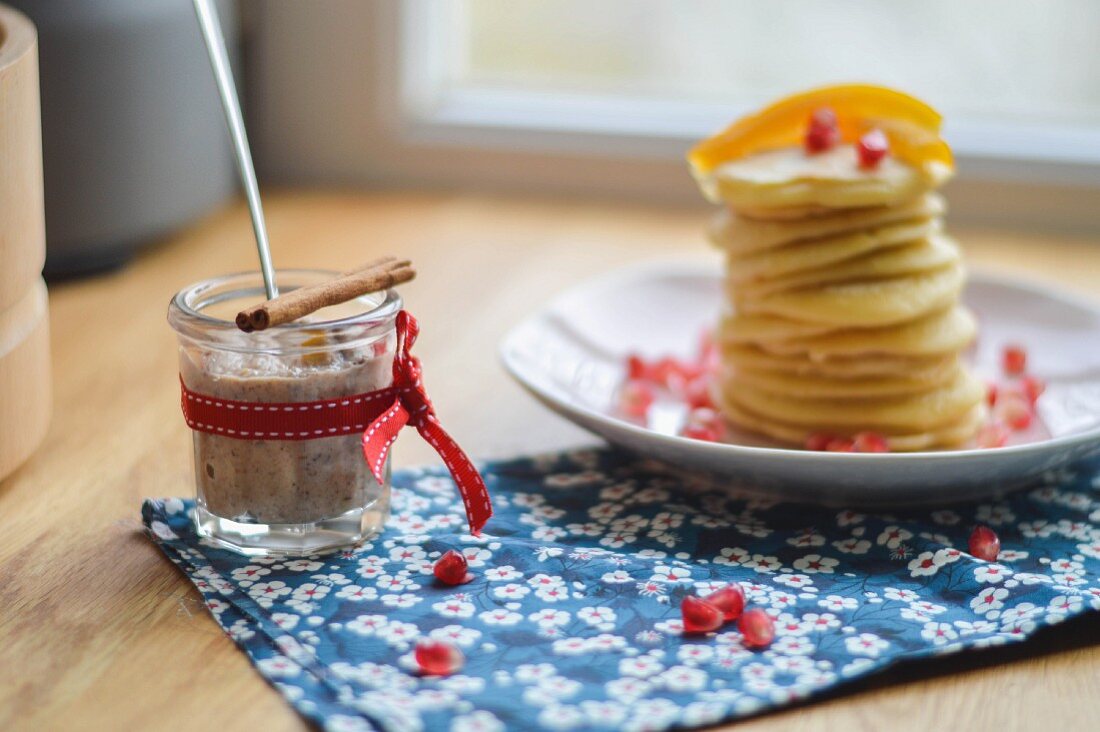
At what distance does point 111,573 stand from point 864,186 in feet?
2.66

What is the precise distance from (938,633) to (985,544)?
0.64ft

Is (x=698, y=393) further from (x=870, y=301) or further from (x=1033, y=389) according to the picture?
(x=1033, y=389)

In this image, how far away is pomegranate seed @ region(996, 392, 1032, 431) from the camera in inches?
56.9

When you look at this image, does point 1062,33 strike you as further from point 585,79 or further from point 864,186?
point 864,186

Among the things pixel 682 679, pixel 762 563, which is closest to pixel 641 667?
pixel 682 679

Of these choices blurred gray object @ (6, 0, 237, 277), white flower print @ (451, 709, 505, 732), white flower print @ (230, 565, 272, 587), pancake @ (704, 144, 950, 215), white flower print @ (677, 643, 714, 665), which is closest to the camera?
white flower print @ (451, 709, 505, 732)

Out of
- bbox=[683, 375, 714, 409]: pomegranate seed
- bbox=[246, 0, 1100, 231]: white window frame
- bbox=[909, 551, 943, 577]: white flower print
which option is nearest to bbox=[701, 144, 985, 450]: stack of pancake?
bbox=[683, 375, 714, 409]: pomegranate seed

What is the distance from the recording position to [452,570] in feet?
3.44

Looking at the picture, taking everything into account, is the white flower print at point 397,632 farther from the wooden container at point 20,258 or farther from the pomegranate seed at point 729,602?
the wooden container at point 20,258

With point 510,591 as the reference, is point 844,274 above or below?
above

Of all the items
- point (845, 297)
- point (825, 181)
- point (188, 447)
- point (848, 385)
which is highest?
point (825, 181)

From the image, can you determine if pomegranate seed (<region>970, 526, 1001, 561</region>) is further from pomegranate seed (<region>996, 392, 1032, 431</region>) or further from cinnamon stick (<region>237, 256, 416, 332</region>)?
A: cinnamon stick (<region>237, 256, 416, 332</region>)

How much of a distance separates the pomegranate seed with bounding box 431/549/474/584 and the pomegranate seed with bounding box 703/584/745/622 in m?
0.21

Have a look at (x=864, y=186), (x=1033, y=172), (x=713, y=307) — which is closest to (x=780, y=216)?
(x=864, y=186)
